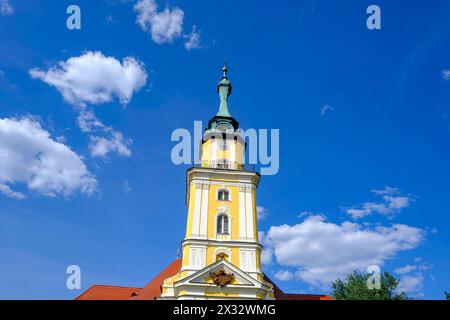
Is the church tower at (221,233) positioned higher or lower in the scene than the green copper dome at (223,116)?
lower

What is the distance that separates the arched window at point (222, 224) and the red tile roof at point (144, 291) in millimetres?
8276

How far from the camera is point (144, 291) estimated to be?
Answer: 38.5 metres

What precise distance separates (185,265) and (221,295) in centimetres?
412

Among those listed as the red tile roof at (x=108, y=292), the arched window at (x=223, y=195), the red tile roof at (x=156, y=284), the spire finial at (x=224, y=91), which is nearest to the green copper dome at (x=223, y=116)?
the spire finial at (x=224, y=91)

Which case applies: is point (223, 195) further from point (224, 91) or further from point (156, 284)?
point (224, 91)

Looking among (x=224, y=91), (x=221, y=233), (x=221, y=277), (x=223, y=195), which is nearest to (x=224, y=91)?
(x=224, y=91)

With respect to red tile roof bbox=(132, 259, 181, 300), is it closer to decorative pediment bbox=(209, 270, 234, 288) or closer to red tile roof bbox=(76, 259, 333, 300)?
red tile roof bbox=(76, 259, 333, 300)

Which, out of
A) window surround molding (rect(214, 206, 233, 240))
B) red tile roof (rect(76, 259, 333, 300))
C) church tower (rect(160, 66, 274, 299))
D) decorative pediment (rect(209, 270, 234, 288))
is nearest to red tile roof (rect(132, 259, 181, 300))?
red tile roof (rect(76, 259, 333, 300))

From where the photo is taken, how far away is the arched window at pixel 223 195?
3690cm

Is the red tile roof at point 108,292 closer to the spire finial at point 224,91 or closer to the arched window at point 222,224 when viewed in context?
the arched window at point 222,224

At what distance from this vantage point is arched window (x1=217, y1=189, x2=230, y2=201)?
3690 cm

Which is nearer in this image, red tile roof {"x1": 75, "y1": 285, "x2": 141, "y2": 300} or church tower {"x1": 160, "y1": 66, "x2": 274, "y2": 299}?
church tower {"x1": 160, "y1": 66, "x2": 274, "y2": 299}
